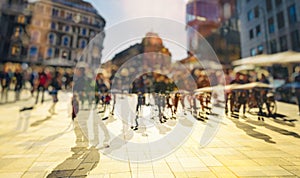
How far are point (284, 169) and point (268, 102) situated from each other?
24.9 feet

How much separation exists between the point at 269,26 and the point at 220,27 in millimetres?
24266

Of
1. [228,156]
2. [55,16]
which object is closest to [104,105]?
[228,156]

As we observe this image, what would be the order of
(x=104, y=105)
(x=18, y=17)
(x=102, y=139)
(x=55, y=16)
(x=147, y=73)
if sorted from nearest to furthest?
(x=147, y=73) → (x=104, y=105) → (x=102, y=139) → (x=18, y=17) → (x=55, y=16)

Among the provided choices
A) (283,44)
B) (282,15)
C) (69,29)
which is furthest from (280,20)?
(69,29)

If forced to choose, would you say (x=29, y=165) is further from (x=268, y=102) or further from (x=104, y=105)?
(x=268, y=102)

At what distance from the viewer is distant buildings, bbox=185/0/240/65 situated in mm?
46844

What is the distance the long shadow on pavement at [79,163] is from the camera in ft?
10.4

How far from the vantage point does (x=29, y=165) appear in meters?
3.49

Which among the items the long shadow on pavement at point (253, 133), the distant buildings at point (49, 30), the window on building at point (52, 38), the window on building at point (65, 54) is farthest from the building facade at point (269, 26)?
the window on building at point (52, 38)

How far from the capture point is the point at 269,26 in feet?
93.7

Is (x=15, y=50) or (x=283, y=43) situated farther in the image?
(x=15, y=50)

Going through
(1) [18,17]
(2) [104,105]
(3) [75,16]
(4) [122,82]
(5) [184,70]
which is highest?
(3) [75,16]

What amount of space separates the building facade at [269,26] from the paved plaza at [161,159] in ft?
81.6

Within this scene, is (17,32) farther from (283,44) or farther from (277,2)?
(283,44)
